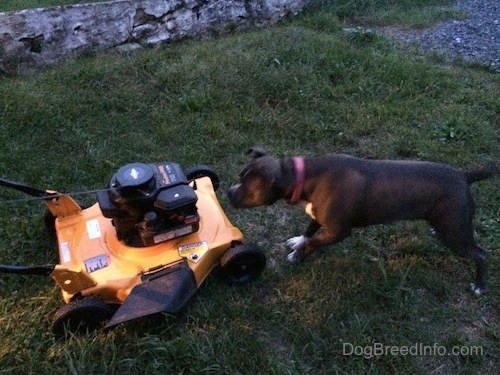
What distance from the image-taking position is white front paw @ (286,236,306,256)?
377 cm

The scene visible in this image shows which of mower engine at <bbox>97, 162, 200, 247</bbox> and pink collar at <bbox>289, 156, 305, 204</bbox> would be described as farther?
pink collar at <bbox>289, 156, 305, 204</bbox>

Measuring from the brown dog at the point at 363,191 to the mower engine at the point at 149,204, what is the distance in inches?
14.2

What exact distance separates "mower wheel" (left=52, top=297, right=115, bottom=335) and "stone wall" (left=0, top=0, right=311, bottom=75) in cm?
326

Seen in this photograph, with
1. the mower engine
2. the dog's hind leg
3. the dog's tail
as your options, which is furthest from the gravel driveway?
the mower engine

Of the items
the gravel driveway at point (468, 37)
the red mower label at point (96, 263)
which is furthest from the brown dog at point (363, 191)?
the gravel driveway at point (468, 37)

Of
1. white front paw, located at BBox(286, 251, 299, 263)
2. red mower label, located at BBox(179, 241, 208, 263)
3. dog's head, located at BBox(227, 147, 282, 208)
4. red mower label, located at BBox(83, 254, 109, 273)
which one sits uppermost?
dog's head, located at BBox(227, 147, 282, 208)

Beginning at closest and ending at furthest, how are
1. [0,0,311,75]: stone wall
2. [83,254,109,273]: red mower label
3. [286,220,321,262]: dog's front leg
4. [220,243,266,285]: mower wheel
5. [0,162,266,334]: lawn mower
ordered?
1. [0,162,266,334]: lawn mower
2. [83,254,109,273]: red mower label
3. [220,243,266,285]: mower wheel
4. [286,220,321,262]: dog's front leg
5. [0,0,311,75]: stone wall

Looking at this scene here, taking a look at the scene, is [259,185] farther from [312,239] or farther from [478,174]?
[478,174]

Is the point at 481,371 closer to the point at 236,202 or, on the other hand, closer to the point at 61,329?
the point at 236,202

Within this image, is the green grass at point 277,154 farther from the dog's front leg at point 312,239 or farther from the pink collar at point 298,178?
the pink collar at point 298,178

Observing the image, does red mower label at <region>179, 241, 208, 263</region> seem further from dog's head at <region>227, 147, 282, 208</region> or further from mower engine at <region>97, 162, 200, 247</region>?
dog's head at <region>227, 147, 282, 208</region>

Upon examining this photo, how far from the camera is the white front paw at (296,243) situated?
377 centimetres

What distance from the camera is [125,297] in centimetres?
320

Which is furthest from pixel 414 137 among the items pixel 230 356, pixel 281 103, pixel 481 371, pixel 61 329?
pixel 61 329
